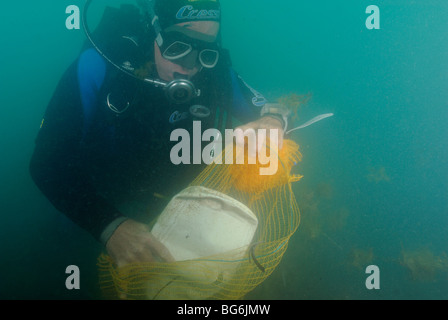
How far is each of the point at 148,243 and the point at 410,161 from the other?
628 inches

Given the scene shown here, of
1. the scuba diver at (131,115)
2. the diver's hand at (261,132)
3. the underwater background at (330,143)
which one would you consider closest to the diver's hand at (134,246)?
the scuba diver at (131,115)

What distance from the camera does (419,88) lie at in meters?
15.0

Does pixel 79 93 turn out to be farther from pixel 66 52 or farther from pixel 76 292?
pixel 66 52

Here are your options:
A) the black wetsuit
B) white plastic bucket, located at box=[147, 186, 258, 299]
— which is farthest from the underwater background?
white plastic bucket, located at box=[147, 186, 258, 299]

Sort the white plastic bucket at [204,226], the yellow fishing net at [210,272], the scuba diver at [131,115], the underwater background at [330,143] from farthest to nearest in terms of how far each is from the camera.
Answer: the underwater background at [330,143]
the scuba diver at [131,115]
the white plastic bucket at [204,226]
the yellow fishing net at [210,272]

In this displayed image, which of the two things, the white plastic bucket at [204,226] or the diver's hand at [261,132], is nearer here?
the white plastic bucket at [204,226]

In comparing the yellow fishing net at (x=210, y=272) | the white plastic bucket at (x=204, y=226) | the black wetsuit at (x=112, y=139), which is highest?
the black wetsuit at (x=112, y=139)

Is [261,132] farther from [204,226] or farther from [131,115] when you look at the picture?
[131,115]

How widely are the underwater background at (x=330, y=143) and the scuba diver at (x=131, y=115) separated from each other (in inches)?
50.9

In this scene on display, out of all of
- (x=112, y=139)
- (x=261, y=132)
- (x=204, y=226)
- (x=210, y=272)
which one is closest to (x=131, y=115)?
(x=112, y=139)

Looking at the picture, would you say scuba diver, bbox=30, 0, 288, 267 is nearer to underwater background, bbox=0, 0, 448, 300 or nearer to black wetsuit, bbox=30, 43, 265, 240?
black wetsuit, bbox=30, 43, 265, 240

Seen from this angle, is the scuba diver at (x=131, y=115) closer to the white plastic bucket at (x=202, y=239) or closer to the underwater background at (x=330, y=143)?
the white plastic bucket at (x=202, y=239)

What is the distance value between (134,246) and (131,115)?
4.75 ft

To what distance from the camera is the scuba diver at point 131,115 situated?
78.2 inches
